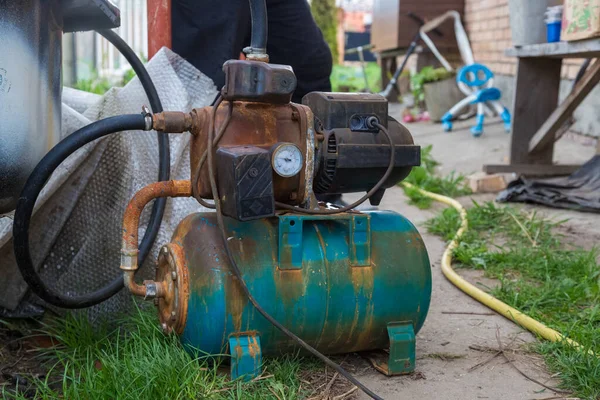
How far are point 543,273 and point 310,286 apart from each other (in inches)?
49.5

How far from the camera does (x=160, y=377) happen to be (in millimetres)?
1595

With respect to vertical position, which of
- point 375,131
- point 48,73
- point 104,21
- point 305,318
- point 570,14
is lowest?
point 305,318

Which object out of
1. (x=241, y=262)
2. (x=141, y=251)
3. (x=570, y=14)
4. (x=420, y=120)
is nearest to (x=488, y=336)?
(x=241, y=262)

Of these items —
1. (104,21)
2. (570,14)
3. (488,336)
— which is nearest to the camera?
(104,21)

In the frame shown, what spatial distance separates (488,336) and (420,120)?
582 cm

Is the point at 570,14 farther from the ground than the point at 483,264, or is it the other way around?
the point at 570,14

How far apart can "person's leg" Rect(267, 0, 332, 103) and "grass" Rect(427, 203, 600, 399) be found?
3.08 ft

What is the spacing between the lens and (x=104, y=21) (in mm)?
1934

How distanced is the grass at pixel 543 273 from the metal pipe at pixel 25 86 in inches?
58.8

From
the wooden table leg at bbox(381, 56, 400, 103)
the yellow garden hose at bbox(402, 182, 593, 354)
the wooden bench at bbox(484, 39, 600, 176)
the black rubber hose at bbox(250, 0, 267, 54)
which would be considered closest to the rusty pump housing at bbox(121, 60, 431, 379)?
the black rubber hose at bbox(250, 0, 267, 54)

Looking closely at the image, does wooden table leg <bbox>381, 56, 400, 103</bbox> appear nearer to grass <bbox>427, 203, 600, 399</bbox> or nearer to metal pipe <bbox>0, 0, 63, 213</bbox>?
grass <bbox>427, 203, 600, 399</bbox>

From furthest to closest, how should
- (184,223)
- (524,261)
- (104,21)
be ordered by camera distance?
(524,261) < (104,21) < (184,223)

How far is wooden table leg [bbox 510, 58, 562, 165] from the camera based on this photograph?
4.33m

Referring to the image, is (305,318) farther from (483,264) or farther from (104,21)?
(483,264)
